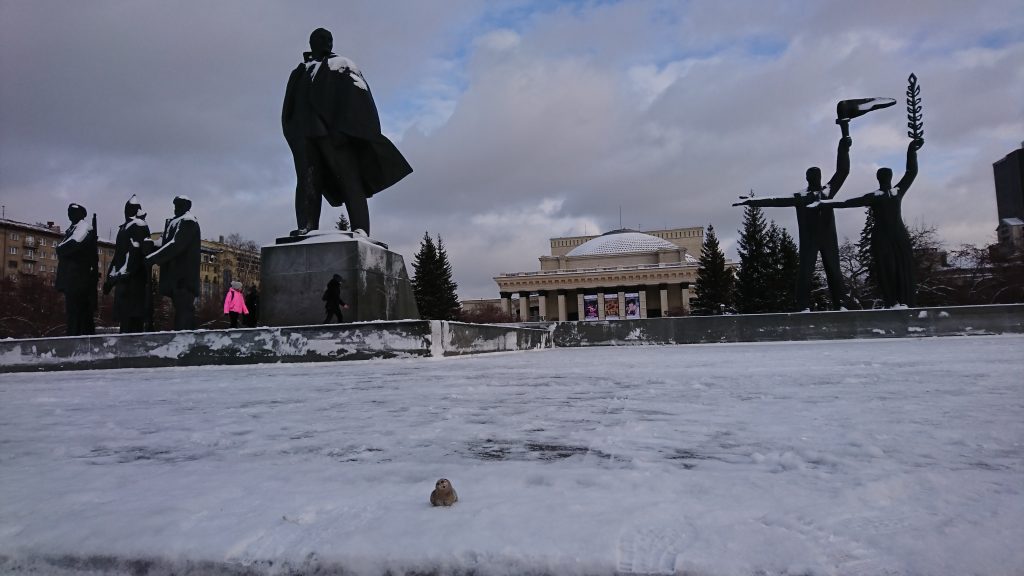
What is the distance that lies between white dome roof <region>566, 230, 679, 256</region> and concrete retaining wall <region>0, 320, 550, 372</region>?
2737 inches

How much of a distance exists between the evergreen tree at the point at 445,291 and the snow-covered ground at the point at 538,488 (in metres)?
39.5

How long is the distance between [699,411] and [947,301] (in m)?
38.3

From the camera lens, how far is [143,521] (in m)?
1.01

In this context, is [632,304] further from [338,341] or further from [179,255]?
[338,341]

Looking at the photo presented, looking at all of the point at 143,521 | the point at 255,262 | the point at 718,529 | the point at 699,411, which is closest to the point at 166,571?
the point at 143,521

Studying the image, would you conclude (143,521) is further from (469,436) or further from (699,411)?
(699,411)

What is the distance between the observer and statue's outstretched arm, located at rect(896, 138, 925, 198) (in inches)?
498

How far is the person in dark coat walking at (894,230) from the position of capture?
497 inches

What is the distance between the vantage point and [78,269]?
981 centimetres

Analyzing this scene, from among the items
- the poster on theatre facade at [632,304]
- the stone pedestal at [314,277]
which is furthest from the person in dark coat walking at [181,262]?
the poster on theatre facade at [632,304]

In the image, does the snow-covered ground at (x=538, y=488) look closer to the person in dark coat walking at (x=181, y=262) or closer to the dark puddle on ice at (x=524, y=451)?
the dark puddle on ice at (x=524, y=451)

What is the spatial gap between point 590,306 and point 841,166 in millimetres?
58087

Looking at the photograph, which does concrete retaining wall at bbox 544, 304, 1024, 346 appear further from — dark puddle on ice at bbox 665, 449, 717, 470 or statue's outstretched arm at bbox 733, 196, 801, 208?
dark puddle on ice at bbox 665, 449, 717, 470

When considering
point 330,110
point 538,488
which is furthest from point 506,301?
point 538,488
